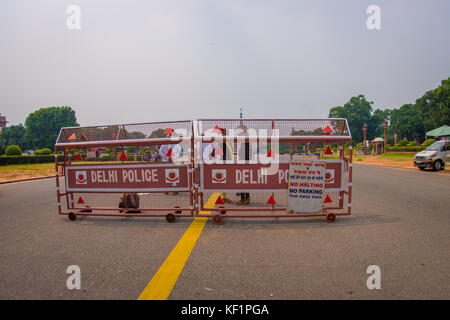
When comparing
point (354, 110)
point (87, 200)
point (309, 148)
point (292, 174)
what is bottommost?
point (87, 200)

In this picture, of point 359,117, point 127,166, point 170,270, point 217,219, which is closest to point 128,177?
point 127,166

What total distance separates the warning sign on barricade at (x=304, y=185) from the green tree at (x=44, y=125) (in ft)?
344

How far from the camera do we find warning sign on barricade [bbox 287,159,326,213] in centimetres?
496

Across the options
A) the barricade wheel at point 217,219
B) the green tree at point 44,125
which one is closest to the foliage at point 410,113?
the barricade wheel at point 217,219

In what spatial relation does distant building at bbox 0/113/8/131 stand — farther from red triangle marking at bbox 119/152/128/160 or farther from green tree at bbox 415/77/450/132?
green tree at bbox 415/77/450/132

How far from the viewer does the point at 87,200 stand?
7414 millimetres

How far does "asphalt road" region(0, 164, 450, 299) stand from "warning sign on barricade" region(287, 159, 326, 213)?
373 mm

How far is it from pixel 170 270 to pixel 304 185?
3.18 metres

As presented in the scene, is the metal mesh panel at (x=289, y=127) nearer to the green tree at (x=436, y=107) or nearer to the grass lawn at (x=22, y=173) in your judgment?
the grass lawn at (x=22, y=173)

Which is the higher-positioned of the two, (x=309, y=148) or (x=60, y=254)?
(x=309, y=148)
